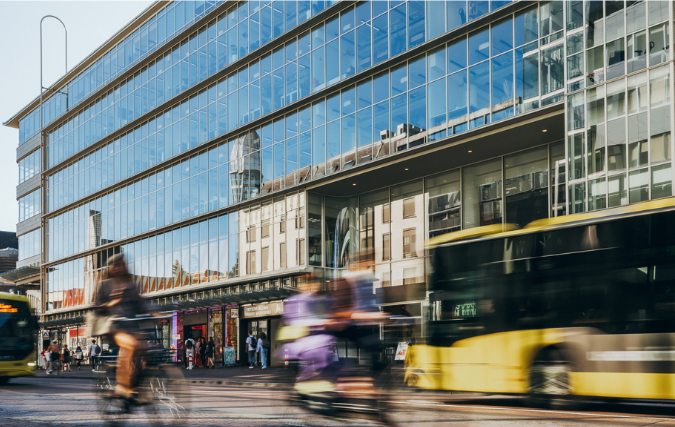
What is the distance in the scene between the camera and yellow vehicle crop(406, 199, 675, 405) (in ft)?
29.7

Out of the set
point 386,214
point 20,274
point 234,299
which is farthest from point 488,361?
point 20,274

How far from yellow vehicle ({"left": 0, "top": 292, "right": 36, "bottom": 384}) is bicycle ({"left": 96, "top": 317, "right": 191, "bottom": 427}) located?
42.9ft

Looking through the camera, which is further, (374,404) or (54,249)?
(54,249)

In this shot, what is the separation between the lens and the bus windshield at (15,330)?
18.1 meters

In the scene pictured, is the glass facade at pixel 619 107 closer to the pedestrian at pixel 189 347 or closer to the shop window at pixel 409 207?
the shop window at pixel 409 207

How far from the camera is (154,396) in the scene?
6426 mm

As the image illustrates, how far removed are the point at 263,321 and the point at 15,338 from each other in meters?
16.1

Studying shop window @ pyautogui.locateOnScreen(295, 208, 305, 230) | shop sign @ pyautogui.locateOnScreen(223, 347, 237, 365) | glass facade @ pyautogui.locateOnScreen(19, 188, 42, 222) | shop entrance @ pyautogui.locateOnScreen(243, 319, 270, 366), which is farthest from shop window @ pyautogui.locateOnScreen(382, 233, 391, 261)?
glass facade @ pyautogui.locateOnScreen(19, 188, 42, 222)

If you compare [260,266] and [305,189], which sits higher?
[305,189]

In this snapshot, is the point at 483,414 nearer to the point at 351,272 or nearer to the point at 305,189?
the point at 351,272

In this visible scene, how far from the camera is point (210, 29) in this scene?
120ft

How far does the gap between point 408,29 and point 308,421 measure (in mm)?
21295

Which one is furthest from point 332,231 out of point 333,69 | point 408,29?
point 408,29

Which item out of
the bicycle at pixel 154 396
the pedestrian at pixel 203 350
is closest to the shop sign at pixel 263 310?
the pedestrian at pixel 203 350
